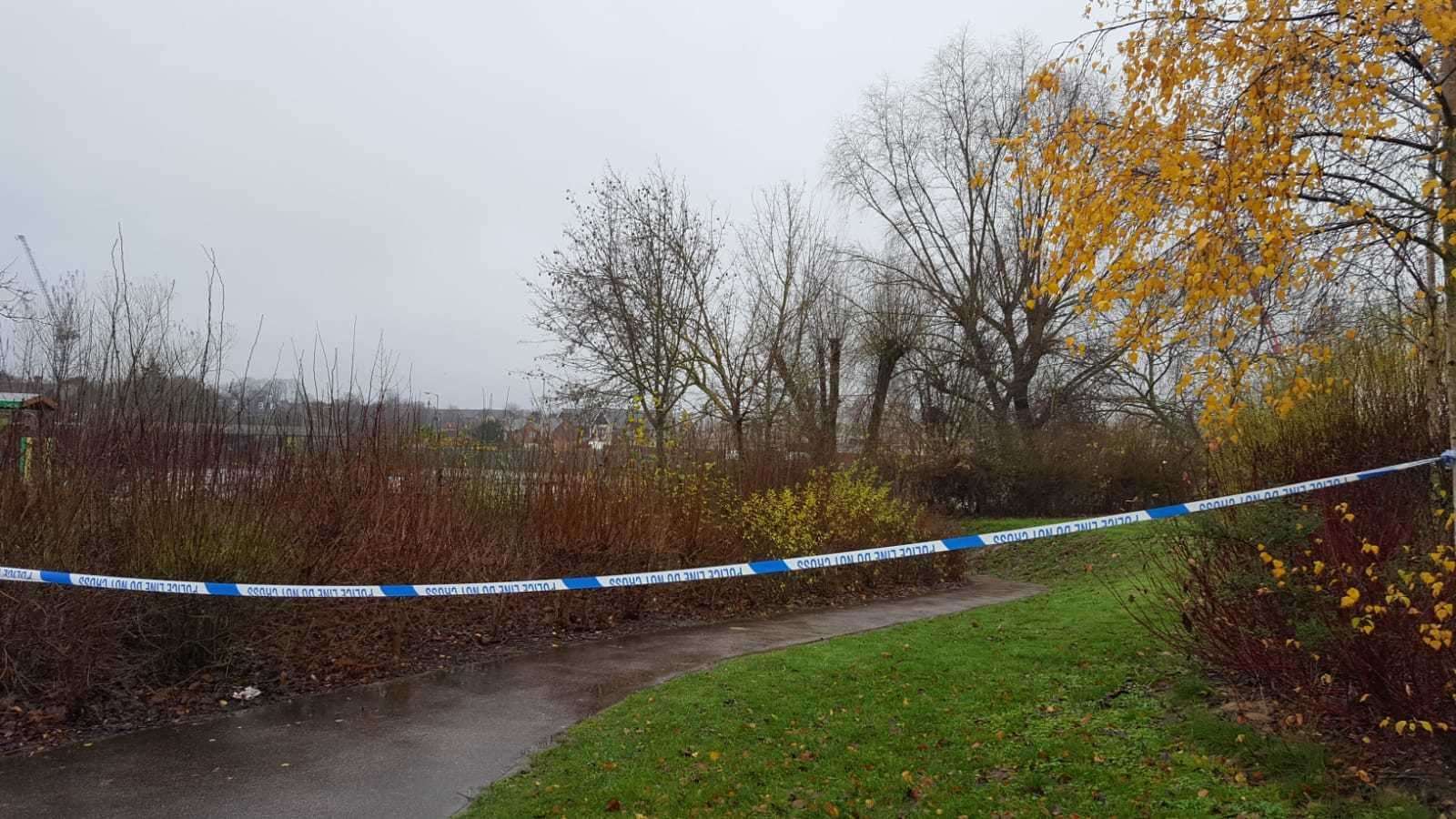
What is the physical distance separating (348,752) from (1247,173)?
242 inches

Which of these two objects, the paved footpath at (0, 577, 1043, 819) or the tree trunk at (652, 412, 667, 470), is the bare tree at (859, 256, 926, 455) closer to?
the tree trunk at (652, 412, 667, 470)

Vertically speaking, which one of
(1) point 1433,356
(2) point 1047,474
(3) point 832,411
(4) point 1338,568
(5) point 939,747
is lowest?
(5) point 939,747

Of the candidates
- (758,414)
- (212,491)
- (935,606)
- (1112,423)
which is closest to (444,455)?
(212,491)

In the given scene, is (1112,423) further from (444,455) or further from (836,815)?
(836,815)

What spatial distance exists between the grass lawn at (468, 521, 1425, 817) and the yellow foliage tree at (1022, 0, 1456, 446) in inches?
81.9

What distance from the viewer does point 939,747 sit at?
565 cm

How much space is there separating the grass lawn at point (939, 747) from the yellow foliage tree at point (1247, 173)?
208 centimetres

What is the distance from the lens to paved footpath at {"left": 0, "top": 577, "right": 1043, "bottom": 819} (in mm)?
5109

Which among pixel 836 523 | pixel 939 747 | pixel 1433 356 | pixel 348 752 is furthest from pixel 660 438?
pixel 1433 356

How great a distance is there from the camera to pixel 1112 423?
1125 inches

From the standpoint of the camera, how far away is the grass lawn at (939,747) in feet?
15.4

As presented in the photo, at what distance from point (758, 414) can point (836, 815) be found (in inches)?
619

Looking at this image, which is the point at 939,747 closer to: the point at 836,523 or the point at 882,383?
the point at 836,523

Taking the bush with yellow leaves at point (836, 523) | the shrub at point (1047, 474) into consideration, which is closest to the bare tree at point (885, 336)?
the shrub at point (1047, 474)
